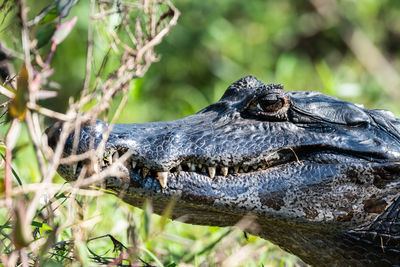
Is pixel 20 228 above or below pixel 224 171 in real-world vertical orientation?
below

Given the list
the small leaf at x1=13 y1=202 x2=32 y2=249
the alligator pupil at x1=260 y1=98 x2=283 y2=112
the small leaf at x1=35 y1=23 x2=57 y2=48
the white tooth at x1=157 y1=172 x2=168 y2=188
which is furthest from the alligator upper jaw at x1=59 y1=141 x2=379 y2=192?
the small leaf at x1=13 y1=202 x2=32 y2=249

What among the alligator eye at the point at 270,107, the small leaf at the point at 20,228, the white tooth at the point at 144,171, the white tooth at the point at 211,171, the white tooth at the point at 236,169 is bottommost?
the small leaf at the point at 20,228

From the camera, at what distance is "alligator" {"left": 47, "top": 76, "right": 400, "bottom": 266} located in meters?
2.49

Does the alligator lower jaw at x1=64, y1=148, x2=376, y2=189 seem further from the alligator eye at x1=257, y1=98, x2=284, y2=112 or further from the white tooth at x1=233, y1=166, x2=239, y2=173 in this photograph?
the alligator eye at x1=257, y1=98, x2=284, y2=112

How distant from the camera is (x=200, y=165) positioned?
2592 mm

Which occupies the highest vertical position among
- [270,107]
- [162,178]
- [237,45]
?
[237,45]

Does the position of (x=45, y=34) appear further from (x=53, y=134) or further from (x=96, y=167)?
(x=96, y=167)

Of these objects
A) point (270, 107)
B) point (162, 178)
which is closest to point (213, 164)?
point (162, 178)

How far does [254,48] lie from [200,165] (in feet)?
20.0

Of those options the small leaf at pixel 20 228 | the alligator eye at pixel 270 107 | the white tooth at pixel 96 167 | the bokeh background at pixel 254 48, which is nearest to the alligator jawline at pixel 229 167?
the white tooth at pixel 96 167

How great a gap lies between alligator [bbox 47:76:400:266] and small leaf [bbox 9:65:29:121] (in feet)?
2.44

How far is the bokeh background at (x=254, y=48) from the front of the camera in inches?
310

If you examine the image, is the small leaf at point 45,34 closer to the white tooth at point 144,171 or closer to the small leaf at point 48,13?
the small leaf at point 48,13

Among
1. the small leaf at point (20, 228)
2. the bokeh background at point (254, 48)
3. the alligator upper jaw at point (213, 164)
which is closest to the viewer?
the small leaf at point (20, 228)
